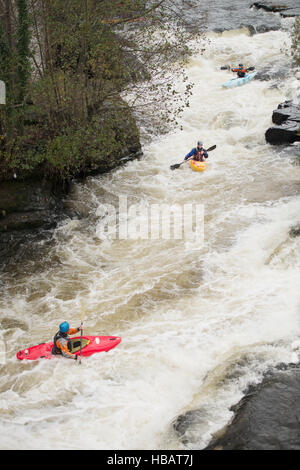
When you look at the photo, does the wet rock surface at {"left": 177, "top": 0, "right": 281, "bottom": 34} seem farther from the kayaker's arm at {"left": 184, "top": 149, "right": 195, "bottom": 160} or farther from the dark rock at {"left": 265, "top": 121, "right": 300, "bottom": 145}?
the kayaker's arm at {"left": 184, "top": 149, "right": 195, "bottom": 160}

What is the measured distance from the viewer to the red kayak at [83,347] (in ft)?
20.6

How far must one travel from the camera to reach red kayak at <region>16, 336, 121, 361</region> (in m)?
6.27

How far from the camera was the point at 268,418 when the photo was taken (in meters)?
4.70

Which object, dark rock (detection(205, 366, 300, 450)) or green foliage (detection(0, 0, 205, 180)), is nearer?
dark rock (detection(205, 366, 300, 450))

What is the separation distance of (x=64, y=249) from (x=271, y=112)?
8.54 metres

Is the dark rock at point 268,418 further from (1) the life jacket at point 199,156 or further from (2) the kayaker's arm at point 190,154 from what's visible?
(2) the kayaker's arm at point 190,154

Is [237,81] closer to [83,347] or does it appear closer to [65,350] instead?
[83,347]

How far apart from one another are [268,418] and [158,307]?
2793 millimetres

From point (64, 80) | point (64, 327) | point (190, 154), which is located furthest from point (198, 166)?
point (64, 327)

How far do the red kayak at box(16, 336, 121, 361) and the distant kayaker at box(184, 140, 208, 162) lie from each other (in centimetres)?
674

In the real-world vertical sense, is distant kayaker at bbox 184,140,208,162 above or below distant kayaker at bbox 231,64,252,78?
below

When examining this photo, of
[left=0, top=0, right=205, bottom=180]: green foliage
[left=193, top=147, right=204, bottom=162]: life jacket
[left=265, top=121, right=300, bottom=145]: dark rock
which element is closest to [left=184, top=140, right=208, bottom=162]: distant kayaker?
[left=193, top=147, right=204, bottom=162]: life jacket

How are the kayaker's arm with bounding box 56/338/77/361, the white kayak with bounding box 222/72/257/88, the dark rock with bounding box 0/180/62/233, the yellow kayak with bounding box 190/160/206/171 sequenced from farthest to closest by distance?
the white kayak with bounding box 222/72/257/88 < the yellow kayak with bounding box 190/160/206/171 < the dark rock with bounding box 0/180/62/233 < the kayaker's arm with bounding box 56/338/77/361
